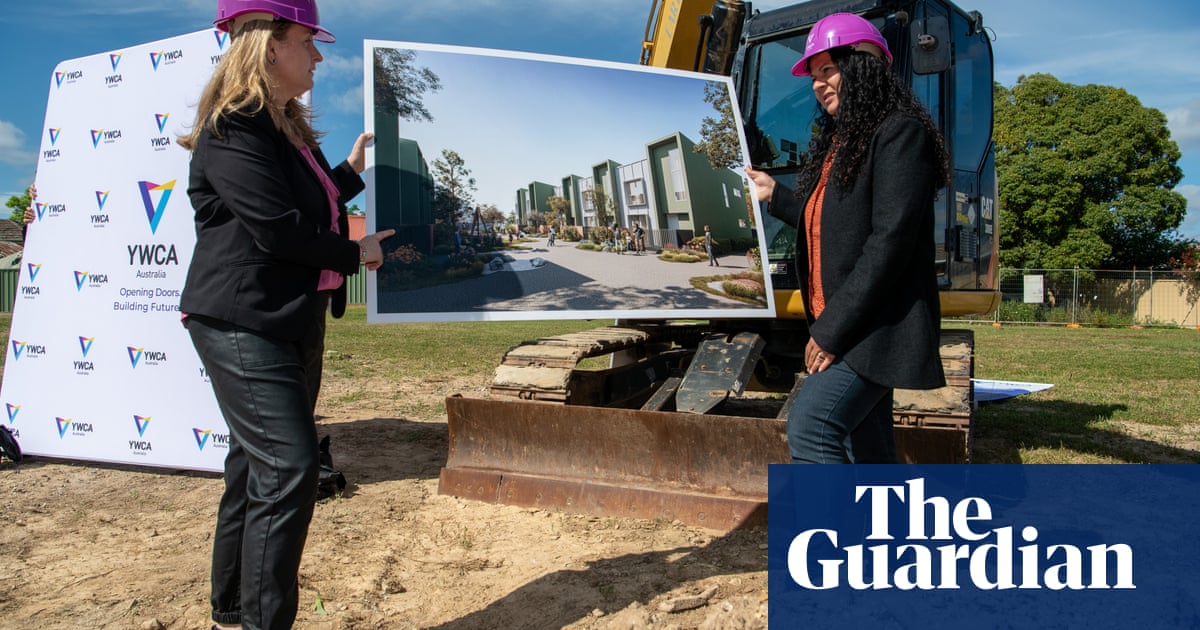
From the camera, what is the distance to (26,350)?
4828 millimetres

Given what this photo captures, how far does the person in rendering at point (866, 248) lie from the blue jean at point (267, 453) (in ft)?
4.53

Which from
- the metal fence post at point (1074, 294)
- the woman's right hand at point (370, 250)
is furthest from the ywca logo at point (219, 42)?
the metal fence post at point (1074, 294)

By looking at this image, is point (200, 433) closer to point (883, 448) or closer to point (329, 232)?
point (329, 232)

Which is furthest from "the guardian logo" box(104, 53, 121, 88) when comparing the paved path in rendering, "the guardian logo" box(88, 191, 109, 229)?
the paved path in rendering

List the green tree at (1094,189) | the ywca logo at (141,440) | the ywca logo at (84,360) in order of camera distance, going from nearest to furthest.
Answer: the ywca logo at (141,440)
the ywca logo at (84,360)
the green tree at (1094,189)

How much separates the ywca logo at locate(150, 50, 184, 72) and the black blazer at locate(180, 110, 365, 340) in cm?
280

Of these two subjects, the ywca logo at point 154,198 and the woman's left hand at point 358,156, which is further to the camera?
the ywca logo at point 154,198

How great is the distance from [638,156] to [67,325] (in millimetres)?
3535

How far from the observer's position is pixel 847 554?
2.60 m

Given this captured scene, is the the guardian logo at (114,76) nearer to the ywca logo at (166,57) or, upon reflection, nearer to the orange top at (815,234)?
the ywca logo at (166,57)

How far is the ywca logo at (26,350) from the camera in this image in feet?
15.7

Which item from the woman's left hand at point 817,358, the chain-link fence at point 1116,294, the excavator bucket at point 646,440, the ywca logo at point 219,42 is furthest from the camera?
the chain-link fence at point 1116,294

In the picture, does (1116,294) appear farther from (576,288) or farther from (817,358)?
(817,358)

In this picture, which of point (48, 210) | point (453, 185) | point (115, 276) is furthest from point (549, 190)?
point (48, 210)
